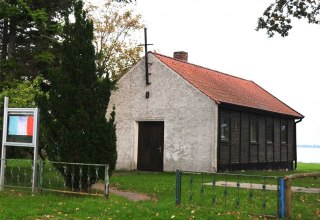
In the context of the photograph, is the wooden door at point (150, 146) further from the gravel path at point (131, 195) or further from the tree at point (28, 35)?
the gravel path at point (131, 195)

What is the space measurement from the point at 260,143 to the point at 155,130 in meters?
6.81

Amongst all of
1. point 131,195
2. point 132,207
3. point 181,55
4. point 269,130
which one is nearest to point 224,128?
point 269,130

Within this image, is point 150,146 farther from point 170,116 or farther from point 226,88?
point 226,88

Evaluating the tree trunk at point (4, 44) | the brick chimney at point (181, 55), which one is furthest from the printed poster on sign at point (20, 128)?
the brick chimney at point (181, 55)

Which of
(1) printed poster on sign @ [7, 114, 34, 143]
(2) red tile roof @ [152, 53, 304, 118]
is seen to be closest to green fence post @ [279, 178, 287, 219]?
(1) printed poster on sign @ [7, 114, 34, 143]

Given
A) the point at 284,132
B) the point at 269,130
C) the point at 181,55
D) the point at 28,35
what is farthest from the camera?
the point at 284,132

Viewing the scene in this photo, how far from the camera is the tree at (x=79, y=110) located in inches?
488

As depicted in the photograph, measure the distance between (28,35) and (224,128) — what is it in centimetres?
1042

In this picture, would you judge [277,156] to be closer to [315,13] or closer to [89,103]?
[315,13]

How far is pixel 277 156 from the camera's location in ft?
91.7

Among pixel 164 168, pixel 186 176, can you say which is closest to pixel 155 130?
pixel 164 168

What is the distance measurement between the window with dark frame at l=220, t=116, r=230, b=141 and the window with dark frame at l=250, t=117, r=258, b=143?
115 inches

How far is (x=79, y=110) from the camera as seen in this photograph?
12289mm

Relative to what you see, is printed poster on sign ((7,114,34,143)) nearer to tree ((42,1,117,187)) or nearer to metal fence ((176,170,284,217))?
tree ((42,1,117,187))
